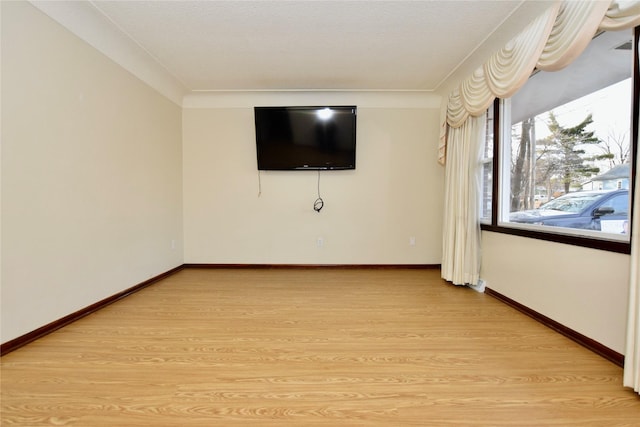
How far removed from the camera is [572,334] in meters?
1.91

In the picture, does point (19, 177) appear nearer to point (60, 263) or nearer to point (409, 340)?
point (60, 263)

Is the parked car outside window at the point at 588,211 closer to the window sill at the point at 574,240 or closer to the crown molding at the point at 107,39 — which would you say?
the window sill at the point at 574,240

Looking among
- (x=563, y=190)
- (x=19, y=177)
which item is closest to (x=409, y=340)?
(x=563, y=190)

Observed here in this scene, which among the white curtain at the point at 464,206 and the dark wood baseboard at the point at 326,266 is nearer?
the white curtain at the point at 464,206

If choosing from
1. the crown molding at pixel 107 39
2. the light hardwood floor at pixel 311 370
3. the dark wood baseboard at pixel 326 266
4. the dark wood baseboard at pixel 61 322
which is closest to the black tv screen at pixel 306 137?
the crown molding at pixel 107 39

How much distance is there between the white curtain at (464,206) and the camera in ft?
9.41

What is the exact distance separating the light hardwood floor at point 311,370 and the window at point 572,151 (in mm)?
888

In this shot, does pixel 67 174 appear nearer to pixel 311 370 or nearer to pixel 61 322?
pixel 61 322

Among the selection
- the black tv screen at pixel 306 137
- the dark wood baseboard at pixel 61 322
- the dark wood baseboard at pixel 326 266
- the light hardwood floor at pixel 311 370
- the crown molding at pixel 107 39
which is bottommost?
the light hardwood floor at pixel 311 370

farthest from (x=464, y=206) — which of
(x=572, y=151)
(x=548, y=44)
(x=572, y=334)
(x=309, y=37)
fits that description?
(x=309, y=37)

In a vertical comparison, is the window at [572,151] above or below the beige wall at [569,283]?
above

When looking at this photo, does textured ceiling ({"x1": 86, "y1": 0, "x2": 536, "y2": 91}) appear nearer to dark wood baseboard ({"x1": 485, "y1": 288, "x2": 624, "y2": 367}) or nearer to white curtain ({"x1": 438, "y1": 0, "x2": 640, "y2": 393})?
white curtain ({"x1": 438, "y1": 0, "x2": 640, "y2": 393})

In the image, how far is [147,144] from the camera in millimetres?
3062

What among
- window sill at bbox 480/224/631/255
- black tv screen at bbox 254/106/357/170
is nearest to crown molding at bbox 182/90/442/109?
black tv screen at bbox 254/106/357/170
